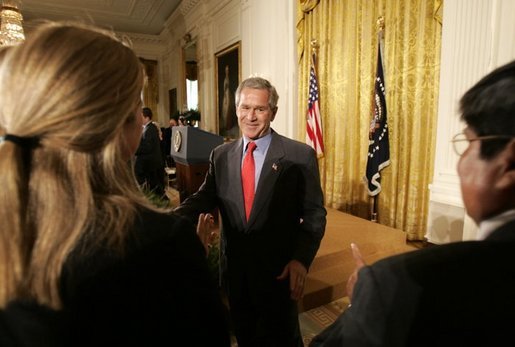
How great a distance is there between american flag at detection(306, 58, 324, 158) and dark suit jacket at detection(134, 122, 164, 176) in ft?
7.50

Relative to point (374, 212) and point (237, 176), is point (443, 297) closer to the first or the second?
point (237, 176)

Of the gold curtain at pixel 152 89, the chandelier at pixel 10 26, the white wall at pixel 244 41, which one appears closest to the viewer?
the chandelier at pixel 10 26

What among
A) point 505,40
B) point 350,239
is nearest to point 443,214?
point 350,239

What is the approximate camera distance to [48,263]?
0.53 m

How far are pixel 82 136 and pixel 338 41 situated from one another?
4.52 metres

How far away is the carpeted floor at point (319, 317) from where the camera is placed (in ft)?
7.74

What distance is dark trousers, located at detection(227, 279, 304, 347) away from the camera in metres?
1.64

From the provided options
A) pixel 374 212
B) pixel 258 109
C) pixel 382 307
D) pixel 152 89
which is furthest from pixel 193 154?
pixel 152 89

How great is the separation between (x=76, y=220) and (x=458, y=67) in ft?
10.7

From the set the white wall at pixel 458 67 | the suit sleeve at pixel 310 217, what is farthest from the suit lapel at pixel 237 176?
the white wall at pixel 458 67

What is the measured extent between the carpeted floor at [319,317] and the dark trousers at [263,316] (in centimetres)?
67

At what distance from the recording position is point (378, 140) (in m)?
3.93

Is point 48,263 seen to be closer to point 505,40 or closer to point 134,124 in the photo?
point 134,124

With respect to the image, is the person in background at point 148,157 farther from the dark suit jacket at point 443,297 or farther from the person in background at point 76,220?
the dark suit jacket at point 443,297
